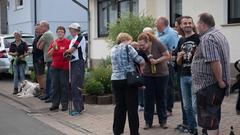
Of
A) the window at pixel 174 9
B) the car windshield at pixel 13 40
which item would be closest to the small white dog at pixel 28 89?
the car windshield at pixel 13 40

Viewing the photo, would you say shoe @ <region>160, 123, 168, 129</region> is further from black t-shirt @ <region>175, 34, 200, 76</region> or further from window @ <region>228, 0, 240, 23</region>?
window @ <region>228, 0, 240, 23</region>

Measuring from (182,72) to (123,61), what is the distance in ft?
3.07

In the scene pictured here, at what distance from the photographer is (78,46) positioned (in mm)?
10148

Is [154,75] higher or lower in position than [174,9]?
lower

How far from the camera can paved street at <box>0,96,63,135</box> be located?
8.84m

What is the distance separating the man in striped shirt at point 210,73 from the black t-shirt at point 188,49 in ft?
3.51

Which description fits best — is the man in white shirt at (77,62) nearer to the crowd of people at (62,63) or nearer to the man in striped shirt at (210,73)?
the crowd of people at (62,63)

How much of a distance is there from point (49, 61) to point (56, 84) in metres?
0.96

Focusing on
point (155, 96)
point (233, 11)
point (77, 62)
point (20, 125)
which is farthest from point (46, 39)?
point (233, 11)

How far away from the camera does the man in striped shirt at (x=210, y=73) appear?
6.16 m

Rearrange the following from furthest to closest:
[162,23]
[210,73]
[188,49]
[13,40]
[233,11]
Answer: [13,40]
[233,11]
[162,23]
[188,49]
[210,73]

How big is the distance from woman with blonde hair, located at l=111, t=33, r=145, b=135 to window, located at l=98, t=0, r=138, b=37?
10211mm

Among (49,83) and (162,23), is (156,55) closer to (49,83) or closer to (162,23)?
(162,23)

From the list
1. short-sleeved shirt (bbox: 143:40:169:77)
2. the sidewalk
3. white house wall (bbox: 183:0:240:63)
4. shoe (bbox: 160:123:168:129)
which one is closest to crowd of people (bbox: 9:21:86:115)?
the sidewalk
